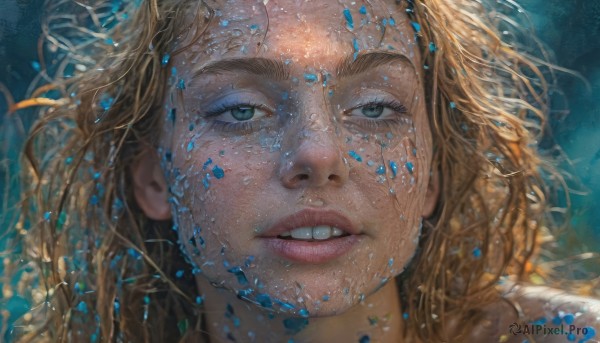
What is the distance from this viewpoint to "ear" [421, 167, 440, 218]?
2.11 meters

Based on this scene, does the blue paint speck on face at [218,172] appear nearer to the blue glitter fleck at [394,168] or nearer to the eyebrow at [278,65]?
the eyebrow at [278,65]

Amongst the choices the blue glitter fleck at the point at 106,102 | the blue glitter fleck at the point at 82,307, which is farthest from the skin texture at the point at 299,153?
the blue glitter fleck at the point at 82,307

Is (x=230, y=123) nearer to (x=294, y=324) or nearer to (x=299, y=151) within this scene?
(x=299, y=151)

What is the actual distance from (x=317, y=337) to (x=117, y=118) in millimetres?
741

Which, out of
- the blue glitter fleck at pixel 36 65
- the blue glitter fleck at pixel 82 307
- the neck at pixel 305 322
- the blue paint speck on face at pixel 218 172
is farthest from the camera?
the blue glitter fleck at pixel 36 65

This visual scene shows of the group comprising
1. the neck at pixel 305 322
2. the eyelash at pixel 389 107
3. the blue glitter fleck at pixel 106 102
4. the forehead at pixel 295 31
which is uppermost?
the forehead at pixel 295 31

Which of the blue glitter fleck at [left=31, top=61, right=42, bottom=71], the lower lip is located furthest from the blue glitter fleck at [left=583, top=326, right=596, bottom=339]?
the blue glitter fleck at [left=31, top=61, right=42, bottom=71]

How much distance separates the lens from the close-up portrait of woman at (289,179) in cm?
177

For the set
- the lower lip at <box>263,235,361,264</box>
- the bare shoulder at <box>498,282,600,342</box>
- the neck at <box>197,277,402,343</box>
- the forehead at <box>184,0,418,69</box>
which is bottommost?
the bare shoulder at <box>498,282,600,342</box>

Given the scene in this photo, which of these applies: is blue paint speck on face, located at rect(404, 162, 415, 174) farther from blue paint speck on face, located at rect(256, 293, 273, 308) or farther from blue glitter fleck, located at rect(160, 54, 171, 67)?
blue glitter fleck, located at rect(160, 54, 171, 67)

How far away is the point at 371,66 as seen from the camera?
1844mm

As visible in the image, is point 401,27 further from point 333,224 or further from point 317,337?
point 317,337

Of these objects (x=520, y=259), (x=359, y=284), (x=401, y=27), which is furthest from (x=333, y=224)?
(x=520, y=259)

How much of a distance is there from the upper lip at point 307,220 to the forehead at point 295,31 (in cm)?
32
